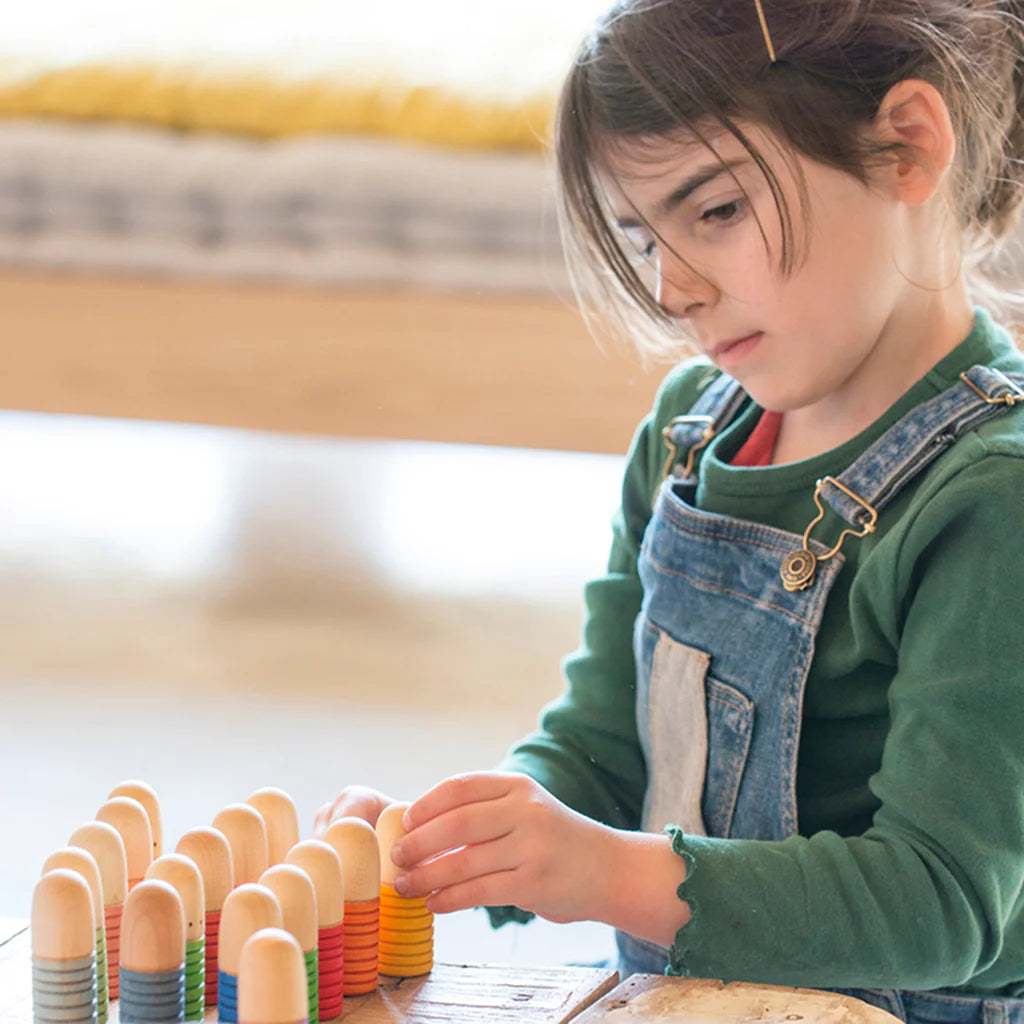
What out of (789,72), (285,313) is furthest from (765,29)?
(285,313)

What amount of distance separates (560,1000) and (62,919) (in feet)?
0.60

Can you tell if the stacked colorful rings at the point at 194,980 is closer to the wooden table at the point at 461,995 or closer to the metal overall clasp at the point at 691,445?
the wooden table at the point at 461,995

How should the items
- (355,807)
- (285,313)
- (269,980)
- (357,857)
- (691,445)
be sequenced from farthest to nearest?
(285,313)
(691,445)
(355,807)
(357,857)
(269,980)

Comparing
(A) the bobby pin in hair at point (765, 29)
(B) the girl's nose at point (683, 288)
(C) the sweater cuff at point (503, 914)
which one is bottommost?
(C) the sweater cuff at point (503, 914)

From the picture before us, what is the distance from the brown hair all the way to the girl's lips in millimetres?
42

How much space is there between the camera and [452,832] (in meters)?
0.63

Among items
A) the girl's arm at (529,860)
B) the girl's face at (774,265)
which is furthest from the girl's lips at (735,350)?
the girl's arm at (529,860)

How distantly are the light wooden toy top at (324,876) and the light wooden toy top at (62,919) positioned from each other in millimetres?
81

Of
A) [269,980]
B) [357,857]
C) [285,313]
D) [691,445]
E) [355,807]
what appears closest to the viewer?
[269,980]

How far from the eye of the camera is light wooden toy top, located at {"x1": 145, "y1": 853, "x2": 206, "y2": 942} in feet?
1.81

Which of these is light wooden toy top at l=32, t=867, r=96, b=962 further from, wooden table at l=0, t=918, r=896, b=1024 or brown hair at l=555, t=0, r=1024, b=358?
brown hair at l=555, t=0, r=1024, b=358

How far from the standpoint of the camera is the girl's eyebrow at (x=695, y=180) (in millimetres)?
729

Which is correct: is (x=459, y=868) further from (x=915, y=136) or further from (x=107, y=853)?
(x=915, y=136)

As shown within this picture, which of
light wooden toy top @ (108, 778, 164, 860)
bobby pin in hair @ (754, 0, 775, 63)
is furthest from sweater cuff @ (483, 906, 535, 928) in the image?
bobby pin in hair @ (754, 0, 775, 63)
